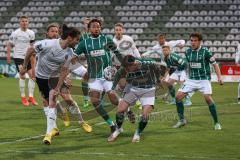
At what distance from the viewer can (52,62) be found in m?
10.8

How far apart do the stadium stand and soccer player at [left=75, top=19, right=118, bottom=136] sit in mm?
20485

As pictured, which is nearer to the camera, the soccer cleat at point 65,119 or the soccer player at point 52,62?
the soccer player at point 52,62

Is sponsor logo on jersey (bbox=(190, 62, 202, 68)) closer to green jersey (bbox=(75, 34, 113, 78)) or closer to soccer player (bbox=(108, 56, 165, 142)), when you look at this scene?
soccer player (bbox=(108, 56, 165, 142))

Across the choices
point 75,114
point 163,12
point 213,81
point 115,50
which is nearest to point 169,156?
point 115,50

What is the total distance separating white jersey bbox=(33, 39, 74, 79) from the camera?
10.4m

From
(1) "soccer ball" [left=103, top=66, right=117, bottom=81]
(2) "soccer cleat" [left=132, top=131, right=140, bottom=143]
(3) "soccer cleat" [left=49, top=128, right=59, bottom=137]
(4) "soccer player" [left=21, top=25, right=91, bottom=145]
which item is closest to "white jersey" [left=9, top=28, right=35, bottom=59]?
(1) "soccer ball" [left=103, top=66, right=117, bottom=81]

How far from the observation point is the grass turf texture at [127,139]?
30.0ft

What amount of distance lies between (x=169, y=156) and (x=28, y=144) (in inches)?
103

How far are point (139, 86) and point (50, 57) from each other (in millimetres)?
1729

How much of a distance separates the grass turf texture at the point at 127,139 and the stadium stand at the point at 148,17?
1814 centimetres

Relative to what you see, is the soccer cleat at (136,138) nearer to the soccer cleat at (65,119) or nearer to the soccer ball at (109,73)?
the soccer ball at (109,73)

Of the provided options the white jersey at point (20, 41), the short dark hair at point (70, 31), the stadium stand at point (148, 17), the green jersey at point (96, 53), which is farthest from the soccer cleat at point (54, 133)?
the stadium stand at point (148, 17)

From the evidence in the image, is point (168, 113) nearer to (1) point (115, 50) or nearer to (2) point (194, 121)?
(2) point (194, 121)

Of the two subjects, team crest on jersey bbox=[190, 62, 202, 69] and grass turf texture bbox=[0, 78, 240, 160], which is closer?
grass turf texture bbox=[0, 78, 240, 160]
